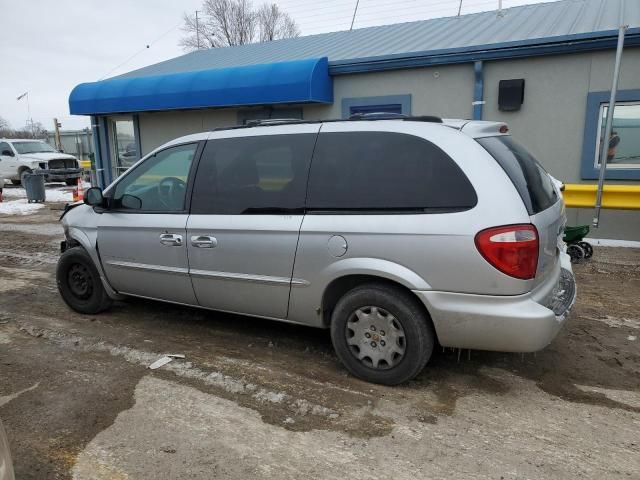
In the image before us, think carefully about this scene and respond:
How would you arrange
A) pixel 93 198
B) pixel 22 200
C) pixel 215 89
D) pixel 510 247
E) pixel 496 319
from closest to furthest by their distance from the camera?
1. pixel 510 247
2. pixel 496 319
3. pixel 93 198
4. pixel 215 89
5. pixel 22 200

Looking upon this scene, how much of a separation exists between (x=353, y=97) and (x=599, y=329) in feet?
21.7

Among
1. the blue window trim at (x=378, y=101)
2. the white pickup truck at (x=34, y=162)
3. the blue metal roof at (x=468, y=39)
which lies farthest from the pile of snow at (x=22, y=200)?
the blue window trim at (x=378, y=101)

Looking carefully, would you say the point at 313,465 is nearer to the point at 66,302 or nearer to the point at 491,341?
the point at 491,341

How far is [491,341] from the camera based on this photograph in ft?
10.5

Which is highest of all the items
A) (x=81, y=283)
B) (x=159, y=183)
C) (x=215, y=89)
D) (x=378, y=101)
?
(x=215, y=89)

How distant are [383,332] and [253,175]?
161 centimetres

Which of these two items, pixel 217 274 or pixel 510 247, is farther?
pixel 217 274

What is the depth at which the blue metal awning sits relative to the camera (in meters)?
9.39

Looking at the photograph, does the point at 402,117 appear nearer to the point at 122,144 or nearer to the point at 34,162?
the point at 122,144

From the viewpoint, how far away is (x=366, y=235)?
3.39m

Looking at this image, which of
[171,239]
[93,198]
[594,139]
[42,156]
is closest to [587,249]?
[594,139]

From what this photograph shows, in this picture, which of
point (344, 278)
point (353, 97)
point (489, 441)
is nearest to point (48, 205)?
point (353, 97)

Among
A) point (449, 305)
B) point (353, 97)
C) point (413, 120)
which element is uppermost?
point (353, 97)

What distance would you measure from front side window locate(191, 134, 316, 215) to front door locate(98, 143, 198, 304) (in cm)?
22
